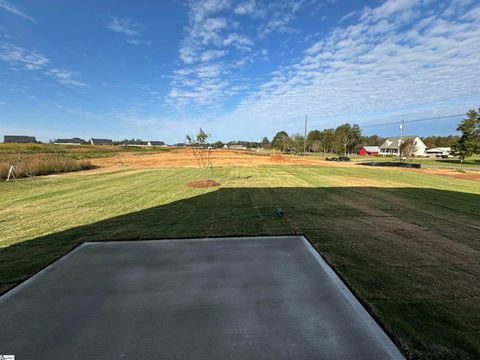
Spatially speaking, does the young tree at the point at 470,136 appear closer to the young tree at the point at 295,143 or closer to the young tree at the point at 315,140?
the young tree at the point at 295,143

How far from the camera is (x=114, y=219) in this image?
19.5ft

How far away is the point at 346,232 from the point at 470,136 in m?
42.6

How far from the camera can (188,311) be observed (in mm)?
2523

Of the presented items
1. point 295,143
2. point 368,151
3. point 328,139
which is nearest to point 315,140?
point 328,139

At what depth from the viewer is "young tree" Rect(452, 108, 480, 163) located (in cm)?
3338

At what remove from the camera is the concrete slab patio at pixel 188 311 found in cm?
204

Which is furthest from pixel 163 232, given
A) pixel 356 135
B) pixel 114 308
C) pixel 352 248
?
pixel 356 135

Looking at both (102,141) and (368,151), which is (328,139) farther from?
(102,141)

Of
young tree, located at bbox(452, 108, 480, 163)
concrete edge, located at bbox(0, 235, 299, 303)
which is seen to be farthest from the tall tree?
concrete edge, located at bbox(0, 235, 299, 303)

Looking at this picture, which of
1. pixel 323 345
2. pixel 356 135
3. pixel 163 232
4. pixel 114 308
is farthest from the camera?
pixel 356 135

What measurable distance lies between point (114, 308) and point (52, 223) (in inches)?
172

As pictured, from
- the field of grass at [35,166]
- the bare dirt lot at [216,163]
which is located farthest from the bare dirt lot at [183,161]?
the field of grass at [35,166]

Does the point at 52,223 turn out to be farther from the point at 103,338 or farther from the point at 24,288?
the point at 103,338

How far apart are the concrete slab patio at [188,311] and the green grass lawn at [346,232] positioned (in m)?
0.37
